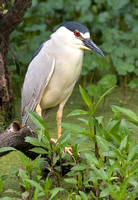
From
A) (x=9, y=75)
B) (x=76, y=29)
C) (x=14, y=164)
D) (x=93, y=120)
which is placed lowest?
(x=14, y=164)

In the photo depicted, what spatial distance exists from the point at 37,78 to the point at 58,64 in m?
0.20

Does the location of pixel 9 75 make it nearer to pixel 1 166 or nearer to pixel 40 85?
pixel 40 85

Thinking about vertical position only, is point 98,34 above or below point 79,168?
below

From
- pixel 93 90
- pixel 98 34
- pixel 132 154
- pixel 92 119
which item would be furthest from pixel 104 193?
pixel 98 34

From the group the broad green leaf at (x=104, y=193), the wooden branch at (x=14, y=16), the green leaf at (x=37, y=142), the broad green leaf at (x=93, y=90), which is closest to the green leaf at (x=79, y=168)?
the green leaf at (x=37, y=142)

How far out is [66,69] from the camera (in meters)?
3.11

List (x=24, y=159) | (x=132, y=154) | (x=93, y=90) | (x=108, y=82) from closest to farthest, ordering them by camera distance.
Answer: (x=132, y=154)
(x=24, y=159)
(x=93, y=90)
(x=108, y=82)

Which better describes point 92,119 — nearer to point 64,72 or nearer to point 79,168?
point 79,168

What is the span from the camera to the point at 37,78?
3.21m

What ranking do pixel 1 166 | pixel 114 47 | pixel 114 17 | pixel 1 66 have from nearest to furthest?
1. pixel 1 166
2. pixel 1 66
3. pixel 114 47
4. pixel 114 17

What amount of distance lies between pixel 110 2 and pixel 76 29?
2.32 metres

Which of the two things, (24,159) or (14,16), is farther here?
(14,16)

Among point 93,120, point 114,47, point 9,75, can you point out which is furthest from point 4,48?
point 93,120

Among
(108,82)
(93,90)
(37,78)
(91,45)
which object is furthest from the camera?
(108,82)
